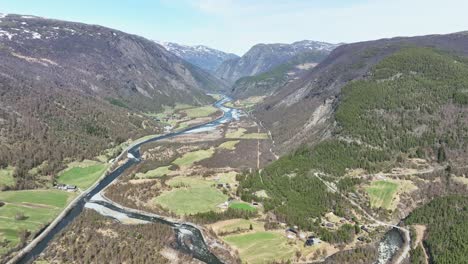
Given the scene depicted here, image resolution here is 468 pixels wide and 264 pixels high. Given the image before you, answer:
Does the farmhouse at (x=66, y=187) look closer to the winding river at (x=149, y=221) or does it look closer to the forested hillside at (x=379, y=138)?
the winding river at (x=149, y=221)

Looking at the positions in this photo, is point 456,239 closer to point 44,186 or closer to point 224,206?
point 224,206

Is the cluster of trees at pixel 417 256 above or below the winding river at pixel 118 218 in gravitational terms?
below

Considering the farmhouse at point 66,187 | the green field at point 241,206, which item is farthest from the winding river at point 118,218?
the green field at point 241,206

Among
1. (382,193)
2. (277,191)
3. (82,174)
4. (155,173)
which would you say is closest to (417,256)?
(382,193)

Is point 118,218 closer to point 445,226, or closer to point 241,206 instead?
point 241,206

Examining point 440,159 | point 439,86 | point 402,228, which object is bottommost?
point 402,228

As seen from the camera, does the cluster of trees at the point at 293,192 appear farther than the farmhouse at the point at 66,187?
No

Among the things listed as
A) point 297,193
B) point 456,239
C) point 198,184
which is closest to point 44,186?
point 198,184
